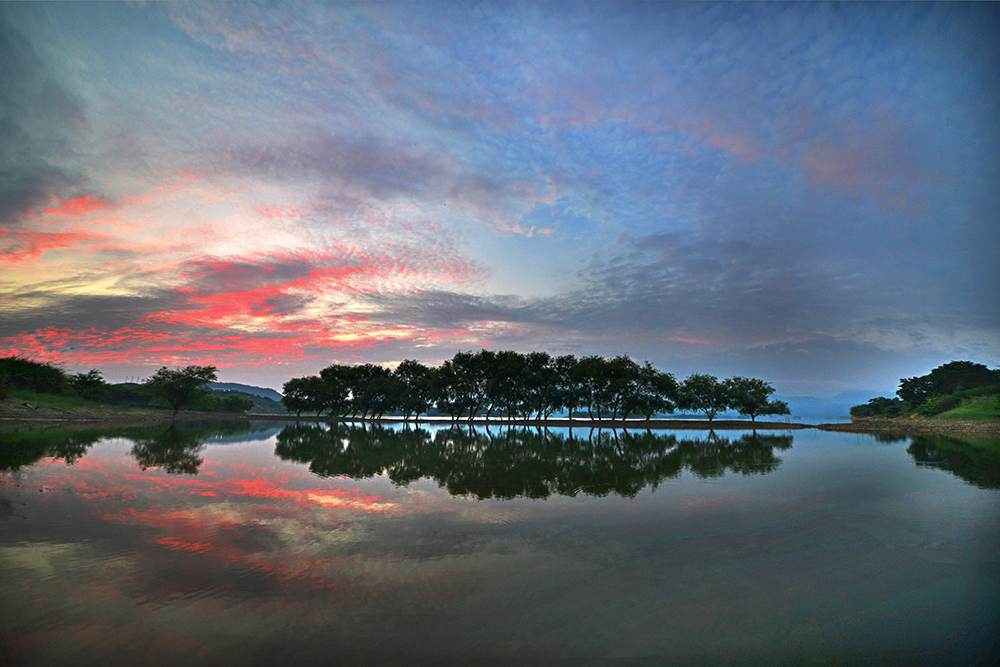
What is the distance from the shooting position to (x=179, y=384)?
90938 millimetres

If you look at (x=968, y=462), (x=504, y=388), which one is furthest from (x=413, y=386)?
(x=968, y=462)

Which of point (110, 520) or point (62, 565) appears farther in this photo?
point (110, 520)

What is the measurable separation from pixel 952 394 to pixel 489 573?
399ft

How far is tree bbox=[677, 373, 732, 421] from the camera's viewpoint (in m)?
79.6

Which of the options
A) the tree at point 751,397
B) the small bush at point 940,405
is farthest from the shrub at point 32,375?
the small bush at point 940,405

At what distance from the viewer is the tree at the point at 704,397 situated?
79.6 metres

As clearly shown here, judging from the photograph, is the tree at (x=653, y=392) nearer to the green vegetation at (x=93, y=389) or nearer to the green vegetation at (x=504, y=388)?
the green vegetation at (x=504, y=388)

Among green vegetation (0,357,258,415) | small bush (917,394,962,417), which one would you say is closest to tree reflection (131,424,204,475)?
green vegetation (0,357,258,415)

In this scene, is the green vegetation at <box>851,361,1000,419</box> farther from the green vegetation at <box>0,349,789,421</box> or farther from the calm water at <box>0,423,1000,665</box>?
the calm water at <box>0,423,1000,665</box>

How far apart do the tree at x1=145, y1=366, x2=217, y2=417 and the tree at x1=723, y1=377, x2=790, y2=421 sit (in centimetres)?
11350

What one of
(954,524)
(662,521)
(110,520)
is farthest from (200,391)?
(954,524)

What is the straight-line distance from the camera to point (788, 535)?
10875 mm

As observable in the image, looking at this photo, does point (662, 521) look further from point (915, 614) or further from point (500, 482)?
point (500, 482)

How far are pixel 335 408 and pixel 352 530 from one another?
102 m
